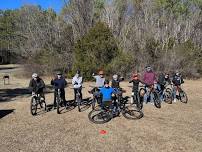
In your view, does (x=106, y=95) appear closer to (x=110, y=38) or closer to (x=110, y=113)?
(x=110, y=113)

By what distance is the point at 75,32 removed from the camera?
34.6 m

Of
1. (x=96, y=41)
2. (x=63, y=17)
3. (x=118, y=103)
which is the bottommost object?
(x=118, y=103)

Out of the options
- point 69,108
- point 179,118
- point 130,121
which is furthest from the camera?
point 69,108

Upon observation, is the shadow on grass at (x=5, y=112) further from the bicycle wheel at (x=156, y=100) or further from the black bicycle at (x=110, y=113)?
the bicycle wheel at (x=156, y=100)

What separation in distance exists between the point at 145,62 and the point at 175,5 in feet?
52.5

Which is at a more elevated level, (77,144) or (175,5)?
(175,5)

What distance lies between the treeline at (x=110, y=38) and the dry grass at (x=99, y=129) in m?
15.3

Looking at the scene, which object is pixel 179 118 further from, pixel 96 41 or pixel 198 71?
pixel 198 71

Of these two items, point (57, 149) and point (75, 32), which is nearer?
point (57, 149)

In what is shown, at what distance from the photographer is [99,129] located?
11.8 m

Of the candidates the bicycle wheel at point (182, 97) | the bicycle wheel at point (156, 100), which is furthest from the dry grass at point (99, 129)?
the bicycle wheel at point (182, 97)

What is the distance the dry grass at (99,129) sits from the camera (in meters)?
9.99

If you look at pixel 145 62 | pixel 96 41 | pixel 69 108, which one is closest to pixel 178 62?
pixel 145 62

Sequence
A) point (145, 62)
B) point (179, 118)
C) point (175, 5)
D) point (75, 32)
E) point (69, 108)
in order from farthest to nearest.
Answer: point (175, 5) → point (75, 32) → point (145, 62) → point (69, 108) → point (179, 118)
